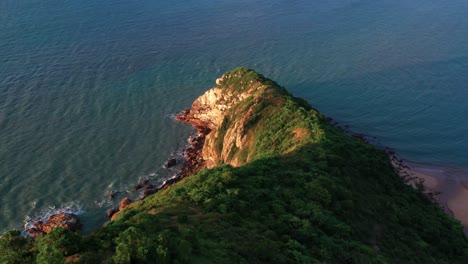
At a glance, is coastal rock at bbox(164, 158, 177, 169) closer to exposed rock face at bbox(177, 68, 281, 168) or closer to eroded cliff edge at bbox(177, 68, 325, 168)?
exposed rock face at bbox(177, 68, 281, 168)

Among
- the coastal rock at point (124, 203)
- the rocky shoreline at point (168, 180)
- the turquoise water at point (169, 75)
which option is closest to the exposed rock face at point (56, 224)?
the rocky shoreline at point (168, 180)

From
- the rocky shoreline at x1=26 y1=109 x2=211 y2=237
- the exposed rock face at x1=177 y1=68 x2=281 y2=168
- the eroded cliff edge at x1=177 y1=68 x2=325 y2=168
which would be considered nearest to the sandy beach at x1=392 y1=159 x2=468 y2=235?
the eroded cliff edge at x1=177 y1=68 x2=325 y2=168

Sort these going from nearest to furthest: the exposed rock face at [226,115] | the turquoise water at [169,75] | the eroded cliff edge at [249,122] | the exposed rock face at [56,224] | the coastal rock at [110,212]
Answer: the eroded cliff edge at [249,122], the exposed rock face at [56,224], the coastal rock at [110,212], the exposed rock face at [226,115], the turquoise water at [169,75]

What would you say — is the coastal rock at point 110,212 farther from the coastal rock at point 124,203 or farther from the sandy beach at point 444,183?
the sandy beach at point 444,183

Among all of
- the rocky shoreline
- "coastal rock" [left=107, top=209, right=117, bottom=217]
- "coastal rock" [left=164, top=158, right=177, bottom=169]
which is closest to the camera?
the rocky shoreline

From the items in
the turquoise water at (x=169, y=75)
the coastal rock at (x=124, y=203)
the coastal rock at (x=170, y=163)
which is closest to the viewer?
the coastal rock at (x=124, y=203)

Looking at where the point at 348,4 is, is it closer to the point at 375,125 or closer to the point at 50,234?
the point at 375,125
